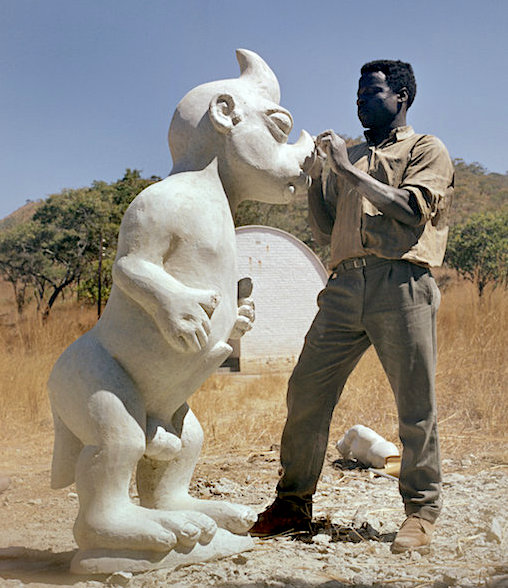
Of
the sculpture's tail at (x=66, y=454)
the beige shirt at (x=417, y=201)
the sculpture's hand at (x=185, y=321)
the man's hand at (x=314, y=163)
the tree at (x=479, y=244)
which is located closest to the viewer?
the sculpture's hand at (x=185, y=321)

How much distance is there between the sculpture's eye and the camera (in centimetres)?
263

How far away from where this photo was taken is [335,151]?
2.80m

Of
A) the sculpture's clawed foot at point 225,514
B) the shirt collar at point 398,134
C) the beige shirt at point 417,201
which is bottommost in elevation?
the sculpture's clawed foot at point 225,514

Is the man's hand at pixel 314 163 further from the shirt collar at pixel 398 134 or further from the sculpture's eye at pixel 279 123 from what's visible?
the shirt collar at pixel 398 134

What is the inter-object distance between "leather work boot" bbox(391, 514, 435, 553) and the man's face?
1909 millimetres

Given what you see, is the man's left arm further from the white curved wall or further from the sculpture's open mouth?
the white curved wall

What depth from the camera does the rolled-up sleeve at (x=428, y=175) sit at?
9.22 ft

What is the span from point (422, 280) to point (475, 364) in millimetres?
5136

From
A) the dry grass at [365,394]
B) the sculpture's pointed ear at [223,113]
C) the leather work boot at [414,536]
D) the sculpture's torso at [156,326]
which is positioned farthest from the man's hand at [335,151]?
the dry grass at [365,394]

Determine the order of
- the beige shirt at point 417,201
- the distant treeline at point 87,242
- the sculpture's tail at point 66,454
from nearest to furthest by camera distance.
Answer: the sculpture's tail at point 66,454
the beige shirt at point 417,201
the distant treeline at point 87,242

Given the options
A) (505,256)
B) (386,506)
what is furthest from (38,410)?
(505,256)

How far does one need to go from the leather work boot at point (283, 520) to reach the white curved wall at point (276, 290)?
287 inches

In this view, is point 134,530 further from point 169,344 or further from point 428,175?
point 428,175

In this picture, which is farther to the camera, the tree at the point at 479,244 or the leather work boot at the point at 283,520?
the tree at the point at 479,244
